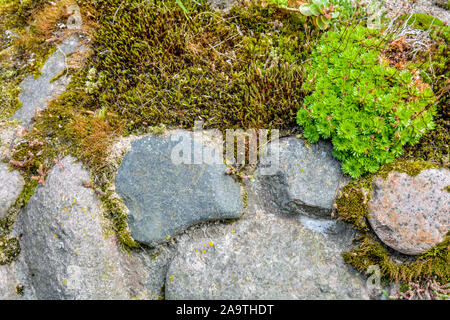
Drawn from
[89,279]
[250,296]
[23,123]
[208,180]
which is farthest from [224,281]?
[23,123]

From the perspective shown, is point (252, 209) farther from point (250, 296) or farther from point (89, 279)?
point (89, 279)

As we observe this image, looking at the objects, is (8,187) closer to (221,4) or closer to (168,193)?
(168,193)

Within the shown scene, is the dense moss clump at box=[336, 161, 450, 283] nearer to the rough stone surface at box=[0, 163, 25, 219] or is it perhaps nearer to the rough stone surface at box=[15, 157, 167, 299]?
the rough stone surface at box=[15, 157, 167, 299]

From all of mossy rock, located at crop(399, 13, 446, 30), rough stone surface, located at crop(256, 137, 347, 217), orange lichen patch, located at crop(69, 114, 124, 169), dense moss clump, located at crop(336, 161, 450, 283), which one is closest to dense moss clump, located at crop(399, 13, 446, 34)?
mossy rock, located at crop(399, 13, 446, 30)

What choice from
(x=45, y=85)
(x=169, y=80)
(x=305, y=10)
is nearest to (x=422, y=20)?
(x=305, y=10)

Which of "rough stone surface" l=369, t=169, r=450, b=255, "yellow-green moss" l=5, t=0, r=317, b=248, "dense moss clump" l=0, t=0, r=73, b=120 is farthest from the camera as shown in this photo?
"dense moss clump" l=0, t=0, r=73, b=120
